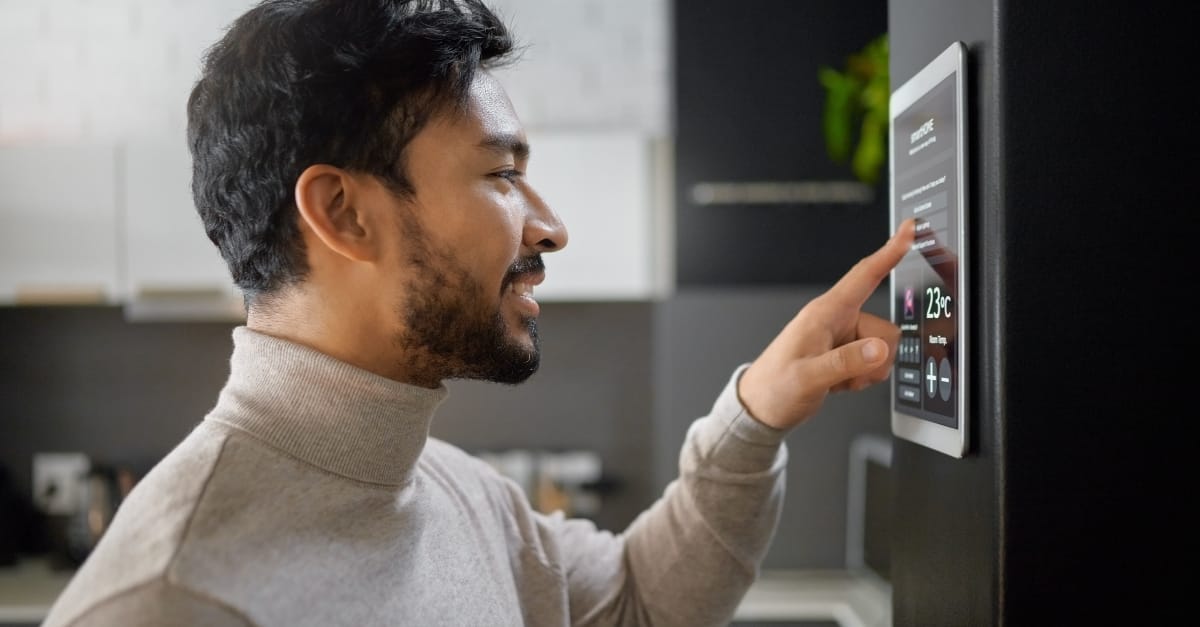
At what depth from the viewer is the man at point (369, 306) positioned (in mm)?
761

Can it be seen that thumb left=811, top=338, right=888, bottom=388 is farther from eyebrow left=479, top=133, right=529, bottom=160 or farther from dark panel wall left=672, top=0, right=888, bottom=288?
dark panel wall left=672, top=0, right=888, bottom=288

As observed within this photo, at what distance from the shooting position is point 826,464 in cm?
242

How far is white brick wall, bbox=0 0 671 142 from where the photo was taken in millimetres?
2984

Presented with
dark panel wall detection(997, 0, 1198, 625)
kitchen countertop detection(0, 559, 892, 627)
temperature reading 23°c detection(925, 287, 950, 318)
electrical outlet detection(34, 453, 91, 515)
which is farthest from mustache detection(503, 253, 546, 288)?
electrical outlet detection(34, 453, 91, 515)

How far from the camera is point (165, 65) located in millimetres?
3031

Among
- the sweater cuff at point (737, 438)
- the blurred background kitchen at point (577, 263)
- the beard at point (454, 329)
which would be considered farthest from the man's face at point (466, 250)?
the blurred background kitchen at point (577, 263)

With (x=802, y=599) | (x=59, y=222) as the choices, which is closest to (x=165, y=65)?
(x=59, y=222)

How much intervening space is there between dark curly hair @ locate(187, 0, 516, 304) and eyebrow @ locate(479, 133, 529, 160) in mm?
43

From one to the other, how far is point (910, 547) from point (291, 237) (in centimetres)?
57

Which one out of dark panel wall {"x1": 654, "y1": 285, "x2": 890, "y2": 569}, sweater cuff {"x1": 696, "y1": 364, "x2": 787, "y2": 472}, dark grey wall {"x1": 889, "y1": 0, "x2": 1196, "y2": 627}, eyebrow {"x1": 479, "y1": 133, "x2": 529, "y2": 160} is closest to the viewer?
dark grey wall {"x1": 889, "y1": 0, "x2": 1196, "y2": 627}

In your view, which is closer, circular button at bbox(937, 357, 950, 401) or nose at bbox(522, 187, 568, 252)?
circular button at bbox(937, 357, 950, 401)

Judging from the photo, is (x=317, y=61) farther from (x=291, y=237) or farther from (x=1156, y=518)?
(x=1156, y=518)

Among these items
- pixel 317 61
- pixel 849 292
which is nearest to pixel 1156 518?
pixel 849 292

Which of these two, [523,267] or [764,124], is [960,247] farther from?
[764,124]
